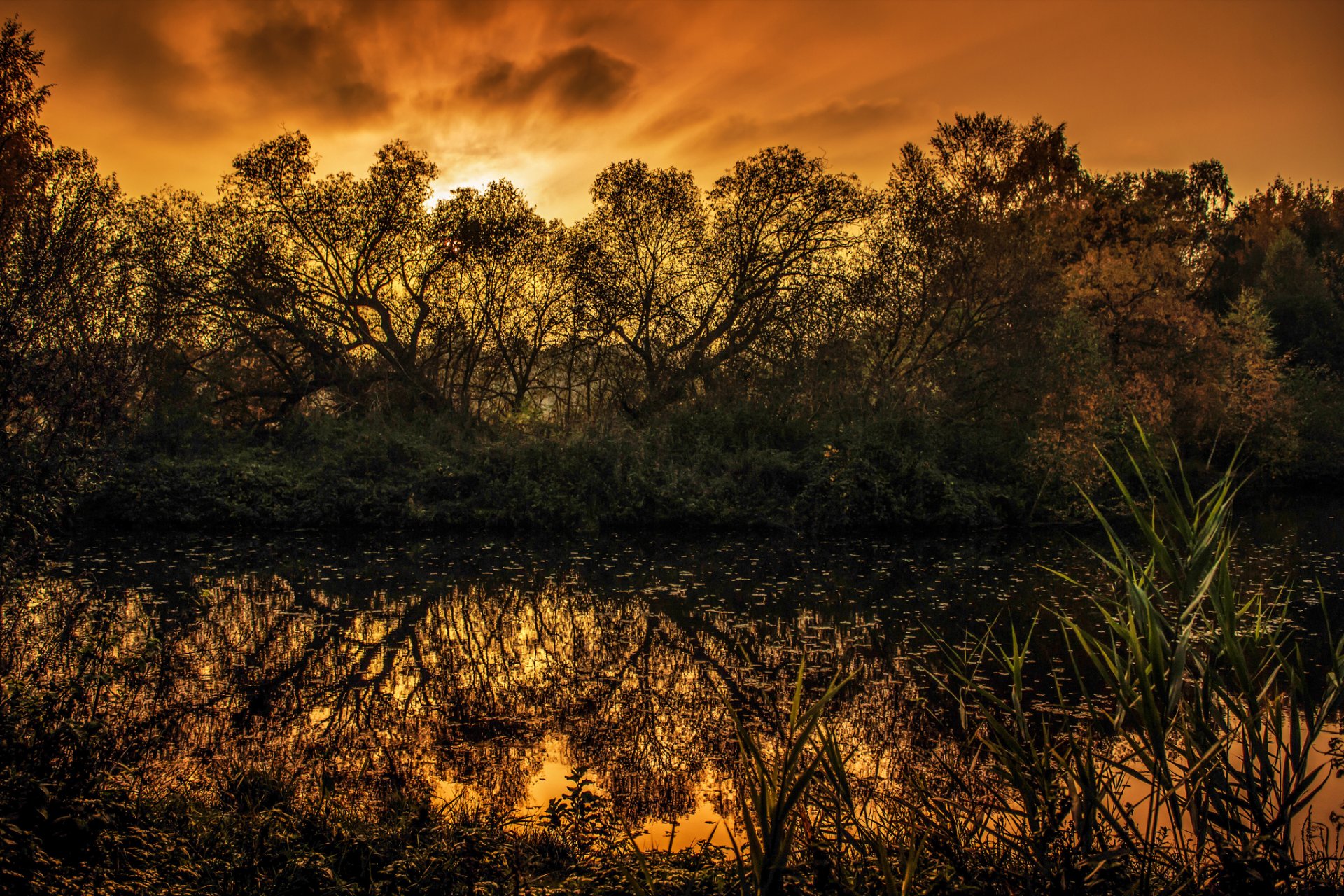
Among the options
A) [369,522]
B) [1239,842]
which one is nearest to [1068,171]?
[369,522]

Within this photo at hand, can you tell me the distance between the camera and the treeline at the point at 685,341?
17.9 meters

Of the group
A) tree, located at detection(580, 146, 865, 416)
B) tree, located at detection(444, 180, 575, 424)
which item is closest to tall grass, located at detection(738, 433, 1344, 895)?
tree, located at detection(580, 146, 865, 416)

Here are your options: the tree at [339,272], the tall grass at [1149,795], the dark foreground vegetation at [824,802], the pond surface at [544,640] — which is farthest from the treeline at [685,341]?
the tall grass at [1149,795]

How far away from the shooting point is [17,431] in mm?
5285

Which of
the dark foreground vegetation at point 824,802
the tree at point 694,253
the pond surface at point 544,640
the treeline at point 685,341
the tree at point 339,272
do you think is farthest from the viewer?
the tree at point 694,253

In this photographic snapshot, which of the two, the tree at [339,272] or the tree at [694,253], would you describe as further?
the tree at [694,253]

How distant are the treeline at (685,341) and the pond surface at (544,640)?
251 cm

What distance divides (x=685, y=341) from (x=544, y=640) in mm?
14325

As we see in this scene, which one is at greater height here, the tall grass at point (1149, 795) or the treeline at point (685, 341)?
the treeline at point (685, 341)

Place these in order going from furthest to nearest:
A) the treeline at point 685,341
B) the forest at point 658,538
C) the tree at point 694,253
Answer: the tree at point 694,253 → the treeline at point 685,341 → the forest at point 658,538

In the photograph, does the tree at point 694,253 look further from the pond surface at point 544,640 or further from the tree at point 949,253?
the pond surface at point 544,640

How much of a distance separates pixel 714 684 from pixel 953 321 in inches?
639

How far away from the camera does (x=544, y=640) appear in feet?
28.2

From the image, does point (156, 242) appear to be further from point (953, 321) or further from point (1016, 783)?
point (1016, 783)
